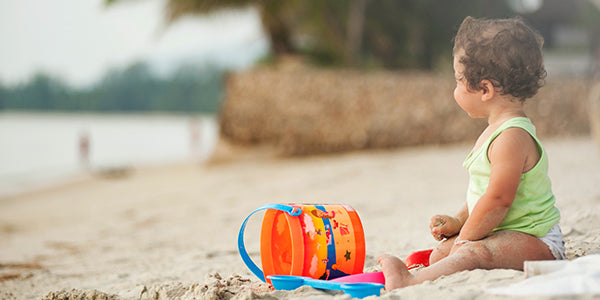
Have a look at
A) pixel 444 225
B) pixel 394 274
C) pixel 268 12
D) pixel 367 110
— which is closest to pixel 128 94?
pixel 268 12

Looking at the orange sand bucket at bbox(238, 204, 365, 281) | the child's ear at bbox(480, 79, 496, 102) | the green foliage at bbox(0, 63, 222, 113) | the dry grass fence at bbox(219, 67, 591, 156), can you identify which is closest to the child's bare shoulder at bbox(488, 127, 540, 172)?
the child's ear at bbox(480, 79, 496, 102)

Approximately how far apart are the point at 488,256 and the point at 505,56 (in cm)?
71

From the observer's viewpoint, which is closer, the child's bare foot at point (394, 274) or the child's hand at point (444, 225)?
the child's bare foot at point (394, 274)

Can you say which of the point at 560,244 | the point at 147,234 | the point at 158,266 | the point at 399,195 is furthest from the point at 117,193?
the point at 560,244

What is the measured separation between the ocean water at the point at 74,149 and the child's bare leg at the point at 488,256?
10.5 m

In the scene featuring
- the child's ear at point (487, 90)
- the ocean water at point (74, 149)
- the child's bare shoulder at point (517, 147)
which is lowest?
the ocean water at point (74, 149)

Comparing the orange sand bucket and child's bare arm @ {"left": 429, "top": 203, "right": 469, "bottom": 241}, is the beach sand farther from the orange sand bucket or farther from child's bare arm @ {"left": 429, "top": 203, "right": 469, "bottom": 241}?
child's bare arm @ {"left": 429, "top": 203, "right": 469, "bottom": 241}

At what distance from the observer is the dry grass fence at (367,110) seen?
923 cm

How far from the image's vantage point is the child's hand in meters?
2.01

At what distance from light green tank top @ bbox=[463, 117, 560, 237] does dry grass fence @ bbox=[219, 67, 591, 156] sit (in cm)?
771

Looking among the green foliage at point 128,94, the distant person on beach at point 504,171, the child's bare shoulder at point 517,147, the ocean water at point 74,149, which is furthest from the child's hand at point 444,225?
the green foliage at point 128,94

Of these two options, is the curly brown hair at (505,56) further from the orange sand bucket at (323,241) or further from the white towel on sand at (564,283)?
the orange sand bucket at (323,241)

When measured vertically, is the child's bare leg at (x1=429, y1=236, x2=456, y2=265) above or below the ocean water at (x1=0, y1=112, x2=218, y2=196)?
above

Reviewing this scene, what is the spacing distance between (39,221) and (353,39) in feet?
25.5
